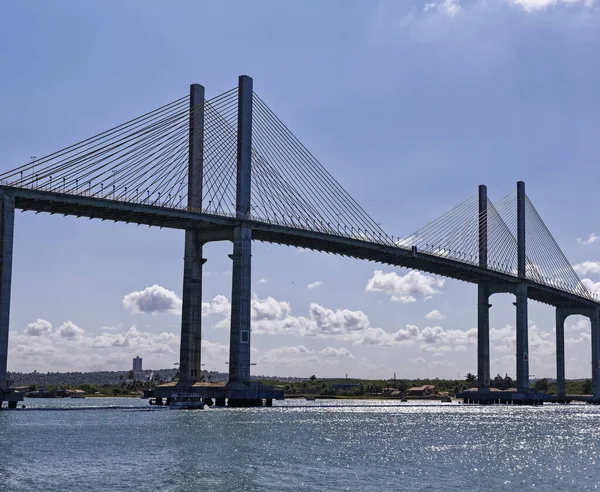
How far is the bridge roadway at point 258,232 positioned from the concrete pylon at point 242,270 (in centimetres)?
161

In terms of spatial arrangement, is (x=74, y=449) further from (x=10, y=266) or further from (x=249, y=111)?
(x=249, y=111)

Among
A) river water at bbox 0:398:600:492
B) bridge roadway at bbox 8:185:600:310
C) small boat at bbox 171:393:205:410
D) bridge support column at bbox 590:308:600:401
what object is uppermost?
bridge roadway at bbox 8:185:600:310

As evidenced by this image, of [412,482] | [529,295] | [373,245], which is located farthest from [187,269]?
[529,295]

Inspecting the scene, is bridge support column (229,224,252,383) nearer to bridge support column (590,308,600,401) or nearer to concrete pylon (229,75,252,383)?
concrete pylon (229,75,252,383)

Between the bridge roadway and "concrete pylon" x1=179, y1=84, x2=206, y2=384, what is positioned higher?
the bridge roadway

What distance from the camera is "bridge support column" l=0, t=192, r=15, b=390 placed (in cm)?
8256

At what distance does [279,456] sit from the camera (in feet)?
181

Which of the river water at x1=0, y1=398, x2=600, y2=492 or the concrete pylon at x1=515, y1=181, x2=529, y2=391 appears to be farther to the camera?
the concrete pylon at x1=515, y1=181, x2=529, y2=391

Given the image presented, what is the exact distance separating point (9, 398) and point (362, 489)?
52.6 m

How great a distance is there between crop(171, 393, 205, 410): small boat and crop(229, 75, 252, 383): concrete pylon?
400 cm

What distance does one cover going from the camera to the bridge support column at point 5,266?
82562 mm

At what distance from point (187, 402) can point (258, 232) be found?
20792mm

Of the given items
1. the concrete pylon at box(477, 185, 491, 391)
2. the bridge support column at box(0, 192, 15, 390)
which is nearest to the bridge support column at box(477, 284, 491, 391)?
the concrete pylon at box(477, 185, 491, 391)

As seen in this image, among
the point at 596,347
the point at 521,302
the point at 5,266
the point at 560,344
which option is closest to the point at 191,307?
the point at 5,266
